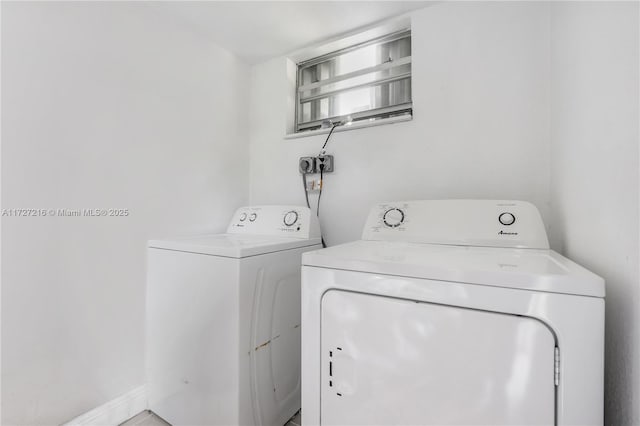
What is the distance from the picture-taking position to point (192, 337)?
1171mm

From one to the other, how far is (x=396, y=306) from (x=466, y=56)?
134cm

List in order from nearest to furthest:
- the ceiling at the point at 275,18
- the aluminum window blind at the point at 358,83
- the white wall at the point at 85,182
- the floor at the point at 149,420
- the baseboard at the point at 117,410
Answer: the white wall at the point at 85,182 → the baseboard at the point at 117,410 → the floor at the point at 149,420 → the ceiling at the point at 275,18 → the aluminum window blind at the point at 358,83

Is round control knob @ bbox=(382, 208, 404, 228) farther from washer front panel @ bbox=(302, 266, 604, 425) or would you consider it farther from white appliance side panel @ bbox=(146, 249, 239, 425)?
white appliance side panel @ bbox=(146, 249, 239, 425)

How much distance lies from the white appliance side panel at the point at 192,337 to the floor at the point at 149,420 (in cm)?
3

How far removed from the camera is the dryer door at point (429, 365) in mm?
581

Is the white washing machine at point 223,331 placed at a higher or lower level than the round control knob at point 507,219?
lower

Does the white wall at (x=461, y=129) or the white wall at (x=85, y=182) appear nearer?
the white wall at (x=85, y=182)

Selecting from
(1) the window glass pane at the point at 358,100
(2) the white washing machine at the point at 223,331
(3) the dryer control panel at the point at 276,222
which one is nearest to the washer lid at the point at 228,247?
(2) the white washing machine at the point at 223,331

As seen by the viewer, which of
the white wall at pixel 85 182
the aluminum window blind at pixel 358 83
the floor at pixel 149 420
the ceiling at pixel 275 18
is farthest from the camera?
the aluminum window blind at pixel 358 83

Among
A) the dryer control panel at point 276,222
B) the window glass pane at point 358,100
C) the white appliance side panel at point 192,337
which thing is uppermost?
the window glass pane at point 358,100

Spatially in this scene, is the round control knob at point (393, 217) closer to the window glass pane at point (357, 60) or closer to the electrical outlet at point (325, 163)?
the electrical outlet at point (325, 163)

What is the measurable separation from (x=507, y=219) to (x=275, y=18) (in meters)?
1.58

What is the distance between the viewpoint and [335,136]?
67.1 inches

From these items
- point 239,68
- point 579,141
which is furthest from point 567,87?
point 239,68
